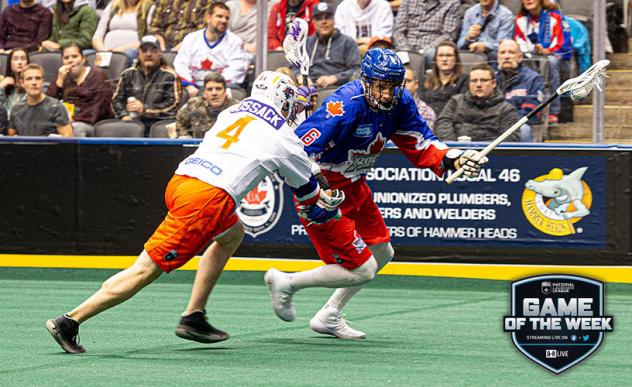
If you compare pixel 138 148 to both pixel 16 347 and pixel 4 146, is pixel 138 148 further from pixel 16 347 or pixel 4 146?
pixel 16 347

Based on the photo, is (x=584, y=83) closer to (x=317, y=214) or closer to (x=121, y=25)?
(x=317, y=214)

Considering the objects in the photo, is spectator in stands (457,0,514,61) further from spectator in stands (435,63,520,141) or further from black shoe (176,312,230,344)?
black shoe (176,312,230,344)

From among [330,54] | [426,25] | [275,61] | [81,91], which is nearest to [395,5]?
[426,25]

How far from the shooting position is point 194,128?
433 inches

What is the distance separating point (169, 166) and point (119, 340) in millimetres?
3892

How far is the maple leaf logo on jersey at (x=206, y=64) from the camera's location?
1132cm

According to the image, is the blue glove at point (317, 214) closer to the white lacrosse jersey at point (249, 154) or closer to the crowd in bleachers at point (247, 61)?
the white lacrosse jersey at point (249, 154)

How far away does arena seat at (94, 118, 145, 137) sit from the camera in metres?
11.1

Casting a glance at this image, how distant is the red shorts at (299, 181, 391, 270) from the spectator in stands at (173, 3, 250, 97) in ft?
12.7

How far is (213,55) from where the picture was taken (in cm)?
1138

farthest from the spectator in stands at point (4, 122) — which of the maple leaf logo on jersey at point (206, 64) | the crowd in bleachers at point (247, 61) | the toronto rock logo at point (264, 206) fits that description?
the toronto rock logo at point (264, 206)

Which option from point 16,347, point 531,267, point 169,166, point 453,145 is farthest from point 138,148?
point 16,347

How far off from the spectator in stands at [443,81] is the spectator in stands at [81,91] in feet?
9.90

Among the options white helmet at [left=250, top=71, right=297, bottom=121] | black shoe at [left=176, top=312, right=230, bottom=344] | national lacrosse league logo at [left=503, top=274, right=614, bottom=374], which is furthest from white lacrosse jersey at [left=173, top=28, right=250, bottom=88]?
national lacrosse league logo at [left=503, top=274, right=614, bottom=374]
